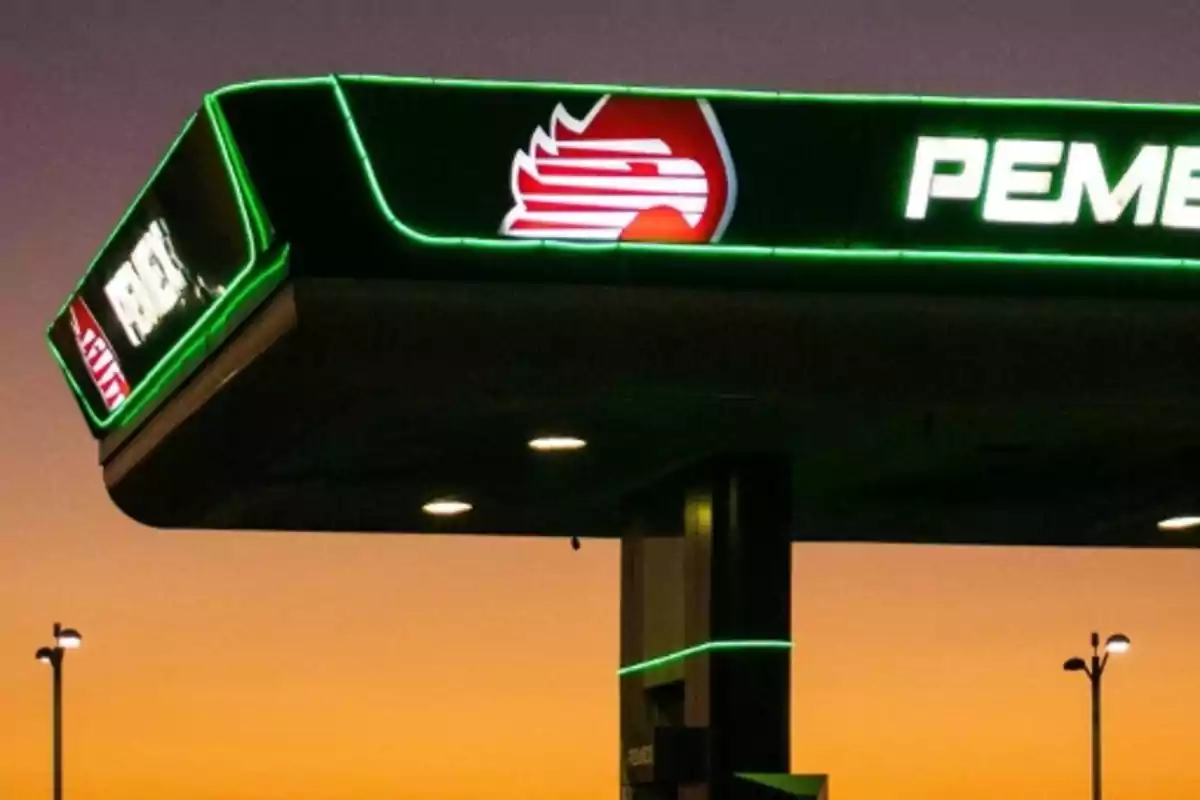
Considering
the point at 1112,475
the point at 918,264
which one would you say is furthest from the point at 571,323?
the point at 1112,475

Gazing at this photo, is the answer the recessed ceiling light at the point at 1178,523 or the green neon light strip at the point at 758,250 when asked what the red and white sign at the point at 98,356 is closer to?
the green neon light strip at the point at 758,250

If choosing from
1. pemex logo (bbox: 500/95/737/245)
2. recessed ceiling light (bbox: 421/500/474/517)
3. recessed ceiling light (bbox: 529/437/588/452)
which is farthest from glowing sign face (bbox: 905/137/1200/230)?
recessed ceiling light (bbox: 421/500/474/517)

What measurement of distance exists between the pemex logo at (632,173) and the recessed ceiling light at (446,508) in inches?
325

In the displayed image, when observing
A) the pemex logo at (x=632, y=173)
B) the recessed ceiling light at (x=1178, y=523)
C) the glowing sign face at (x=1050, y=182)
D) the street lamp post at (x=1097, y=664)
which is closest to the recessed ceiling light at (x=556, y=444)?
the pemex logo at (x=632, y=173)

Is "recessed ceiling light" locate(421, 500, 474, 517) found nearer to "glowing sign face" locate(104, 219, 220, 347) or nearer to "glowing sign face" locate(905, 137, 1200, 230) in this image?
"glowing sign face" locate(104, 219, 220, 347)

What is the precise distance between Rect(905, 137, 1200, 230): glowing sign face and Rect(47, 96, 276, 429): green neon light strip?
4.69 metres

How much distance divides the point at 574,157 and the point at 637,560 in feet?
25.2

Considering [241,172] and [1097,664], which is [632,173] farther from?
[1097,664]

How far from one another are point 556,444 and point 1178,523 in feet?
26.4

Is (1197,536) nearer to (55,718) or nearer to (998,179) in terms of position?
(998,179)

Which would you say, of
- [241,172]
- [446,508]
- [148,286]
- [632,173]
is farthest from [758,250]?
[446,508]

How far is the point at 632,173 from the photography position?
67.4 ft

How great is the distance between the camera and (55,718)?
194 ft

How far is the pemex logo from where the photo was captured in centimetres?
2034
